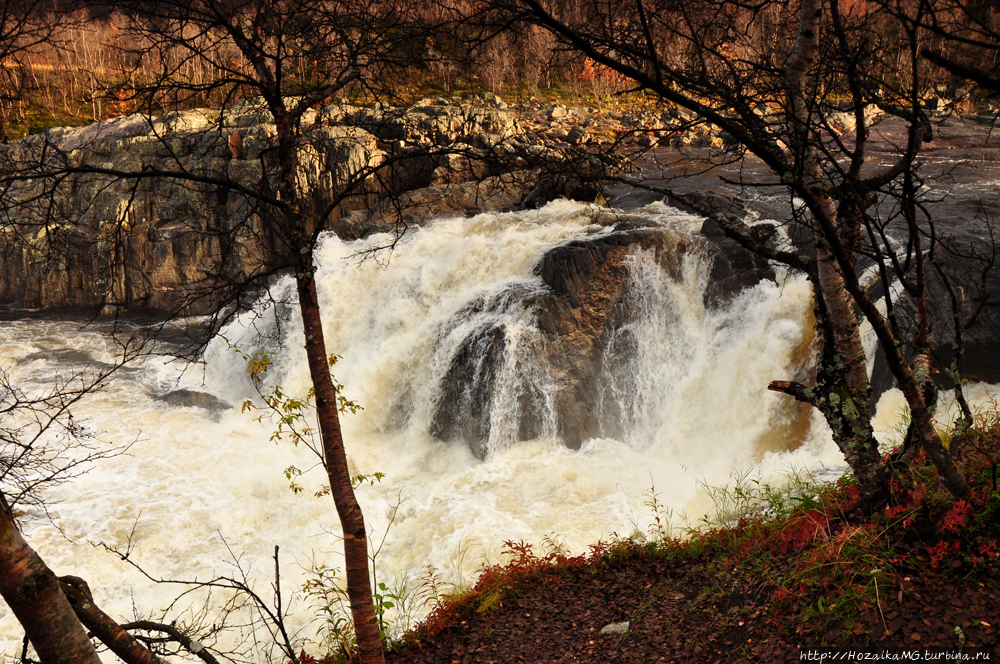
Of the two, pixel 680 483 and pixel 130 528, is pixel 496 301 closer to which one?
pixel 680 483

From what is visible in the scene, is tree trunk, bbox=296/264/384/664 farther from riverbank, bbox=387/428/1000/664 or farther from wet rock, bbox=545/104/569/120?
wet rock, bbox=545/104/569/120

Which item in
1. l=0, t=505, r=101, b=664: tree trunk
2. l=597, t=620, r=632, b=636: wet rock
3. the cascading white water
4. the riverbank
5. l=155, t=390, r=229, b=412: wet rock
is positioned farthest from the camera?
l=155, t=390, r=229, b=412: wet rock

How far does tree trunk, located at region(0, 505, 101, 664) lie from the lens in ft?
7.79

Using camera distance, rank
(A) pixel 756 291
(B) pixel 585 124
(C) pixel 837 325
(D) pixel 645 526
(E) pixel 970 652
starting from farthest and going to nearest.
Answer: (B) pixel 585 124, (A) pixel 756 291, (D) pixel 645 526, (C) pixel 837 325, (E) pixel 970 652

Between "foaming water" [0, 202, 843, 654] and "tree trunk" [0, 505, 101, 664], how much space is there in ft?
14.3

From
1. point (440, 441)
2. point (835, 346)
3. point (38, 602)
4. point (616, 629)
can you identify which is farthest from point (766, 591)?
point (440, 441)

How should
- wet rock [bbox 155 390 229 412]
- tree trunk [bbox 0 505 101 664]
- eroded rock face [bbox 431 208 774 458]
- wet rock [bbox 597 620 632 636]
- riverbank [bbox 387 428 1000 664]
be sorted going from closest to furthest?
tree trunk [bbox 0 505 101 664] < riverbank [bbox 387 428 1000 664] < wet rock [bbox 597 620 632 636] < eroded rock face [bbox 431 208 774 458] < wet rock [bbox 155 390 229 412]

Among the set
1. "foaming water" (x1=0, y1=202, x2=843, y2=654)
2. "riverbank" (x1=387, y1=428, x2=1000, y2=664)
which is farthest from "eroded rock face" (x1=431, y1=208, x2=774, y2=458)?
"riverbank" (x1=387, y1=428, x2=1000, y2=664)

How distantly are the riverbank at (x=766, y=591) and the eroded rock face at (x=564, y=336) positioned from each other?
135 inches

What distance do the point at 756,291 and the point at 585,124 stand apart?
17857 mm

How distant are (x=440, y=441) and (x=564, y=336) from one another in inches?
104

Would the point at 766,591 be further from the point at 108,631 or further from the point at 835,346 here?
the point at 108,631

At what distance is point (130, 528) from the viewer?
319 inches

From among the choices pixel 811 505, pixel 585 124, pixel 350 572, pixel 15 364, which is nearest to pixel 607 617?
pixel 811 505
